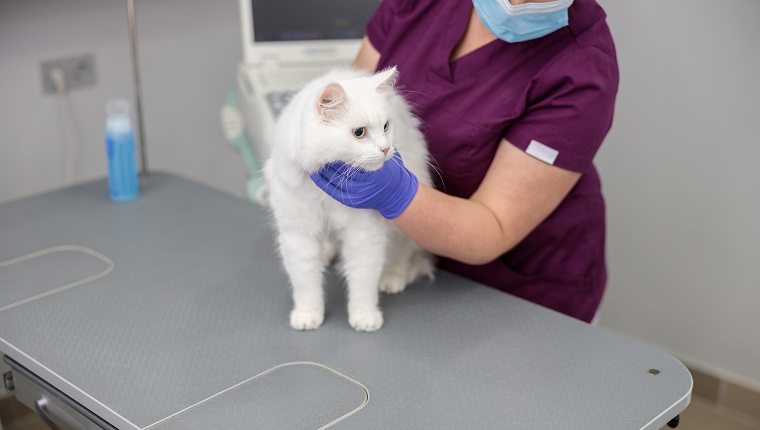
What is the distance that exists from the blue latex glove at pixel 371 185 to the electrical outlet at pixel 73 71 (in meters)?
1.40

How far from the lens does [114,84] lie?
237cm

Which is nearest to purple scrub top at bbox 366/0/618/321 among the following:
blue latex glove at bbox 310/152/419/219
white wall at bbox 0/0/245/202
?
blue latex glove at bbox 310/152/419/219

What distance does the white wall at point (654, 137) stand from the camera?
6.81 feet

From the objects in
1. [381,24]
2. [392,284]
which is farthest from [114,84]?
[392,284]

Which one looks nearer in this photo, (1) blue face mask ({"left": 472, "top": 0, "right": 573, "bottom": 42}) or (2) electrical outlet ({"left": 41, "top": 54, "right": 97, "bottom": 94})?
(1) blue face mask ({"left": 472, "top": 0, "right": 573, "bottom": 42})

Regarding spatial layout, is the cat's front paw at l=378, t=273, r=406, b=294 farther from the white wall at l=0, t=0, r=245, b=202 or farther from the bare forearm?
the white wall at l=0, t=0, r=245, b=202

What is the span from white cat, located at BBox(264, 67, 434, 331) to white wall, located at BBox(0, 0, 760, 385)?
3.74 feet

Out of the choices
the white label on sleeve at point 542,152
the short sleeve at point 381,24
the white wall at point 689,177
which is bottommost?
the white wall at point 689,177

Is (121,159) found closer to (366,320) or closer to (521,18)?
(366,320)

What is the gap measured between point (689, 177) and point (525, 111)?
1105 mm

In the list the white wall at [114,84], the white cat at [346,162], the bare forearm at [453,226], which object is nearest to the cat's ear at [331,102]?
the white cat at [346,162]

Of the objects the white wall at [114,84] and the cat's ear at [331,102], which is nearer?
the cat's ear at [331,102]

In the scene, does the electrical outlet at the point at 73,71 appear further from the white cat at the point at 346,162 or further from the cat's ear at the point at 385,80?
the cat's ear at the point at 385,80

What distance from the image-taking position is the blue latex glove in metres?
1.08
